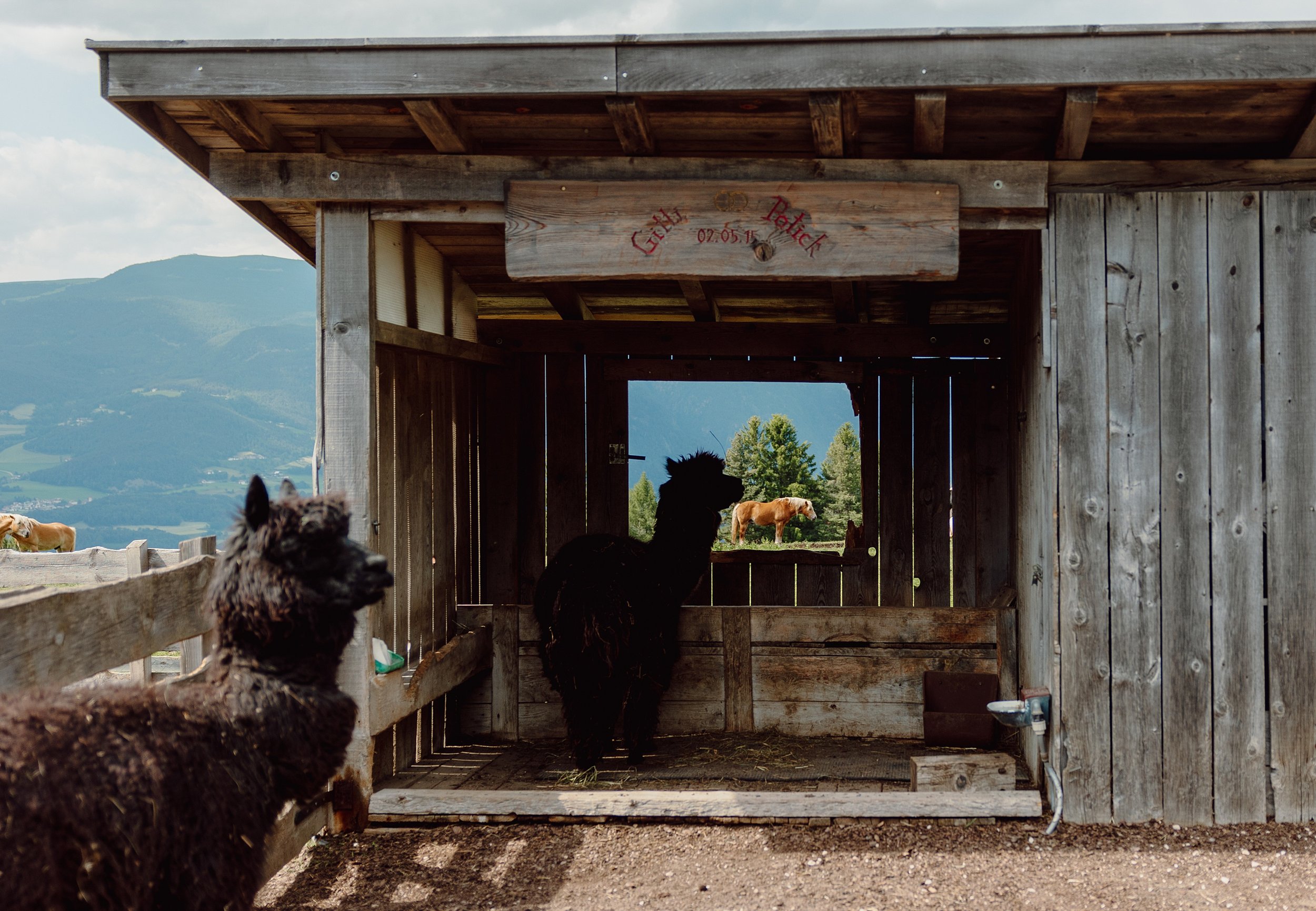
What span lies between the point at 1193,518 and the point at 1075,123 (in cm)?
198

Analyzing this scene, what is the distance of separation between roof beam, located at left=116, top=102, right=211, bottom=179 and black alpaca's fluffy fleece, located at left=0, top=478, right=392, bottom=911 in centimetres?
271

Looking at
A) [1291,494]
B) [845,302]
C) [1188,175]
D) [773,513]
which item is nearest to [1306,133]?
[1188,175]

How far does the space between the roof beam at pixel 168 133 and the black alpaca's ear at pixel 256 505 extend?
110 inches

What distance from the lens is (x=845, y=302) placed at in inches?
278

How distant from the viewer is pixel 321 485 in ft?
16.0

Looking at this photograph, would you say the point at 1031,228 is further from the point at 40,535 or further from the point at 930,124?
the point at 40,535

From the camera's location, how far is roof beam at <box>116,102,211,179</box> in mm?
4461

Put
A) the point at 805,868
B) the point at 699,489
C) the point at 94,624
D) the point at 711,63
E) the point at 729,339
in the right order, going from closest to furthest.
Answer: the point at 94,624
the point at 711,63
the point at 805,868
the point at 699,489
the point at 729,339

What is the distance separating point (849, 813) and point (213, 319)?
449ft

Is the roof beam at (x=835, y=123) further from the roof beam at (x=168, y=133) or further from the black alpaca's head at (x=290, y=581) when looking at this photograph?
the roof beam at (x=168, y=133)

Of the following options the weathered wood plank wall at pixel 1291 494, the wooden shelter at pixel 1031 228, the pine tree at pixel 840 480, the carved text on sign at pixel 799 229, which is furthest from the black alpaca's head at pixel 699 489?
the pine tree at pixel 840 480

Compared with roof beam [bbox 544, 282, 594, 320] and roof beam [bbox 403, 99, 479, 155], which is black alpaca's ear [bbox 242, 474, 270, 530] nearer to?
roof beam [bbox 403, 99, 479, 155]

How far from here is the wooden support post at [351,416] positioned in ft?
15.7

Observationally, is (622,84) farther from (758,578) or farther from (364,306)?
(758,578)
